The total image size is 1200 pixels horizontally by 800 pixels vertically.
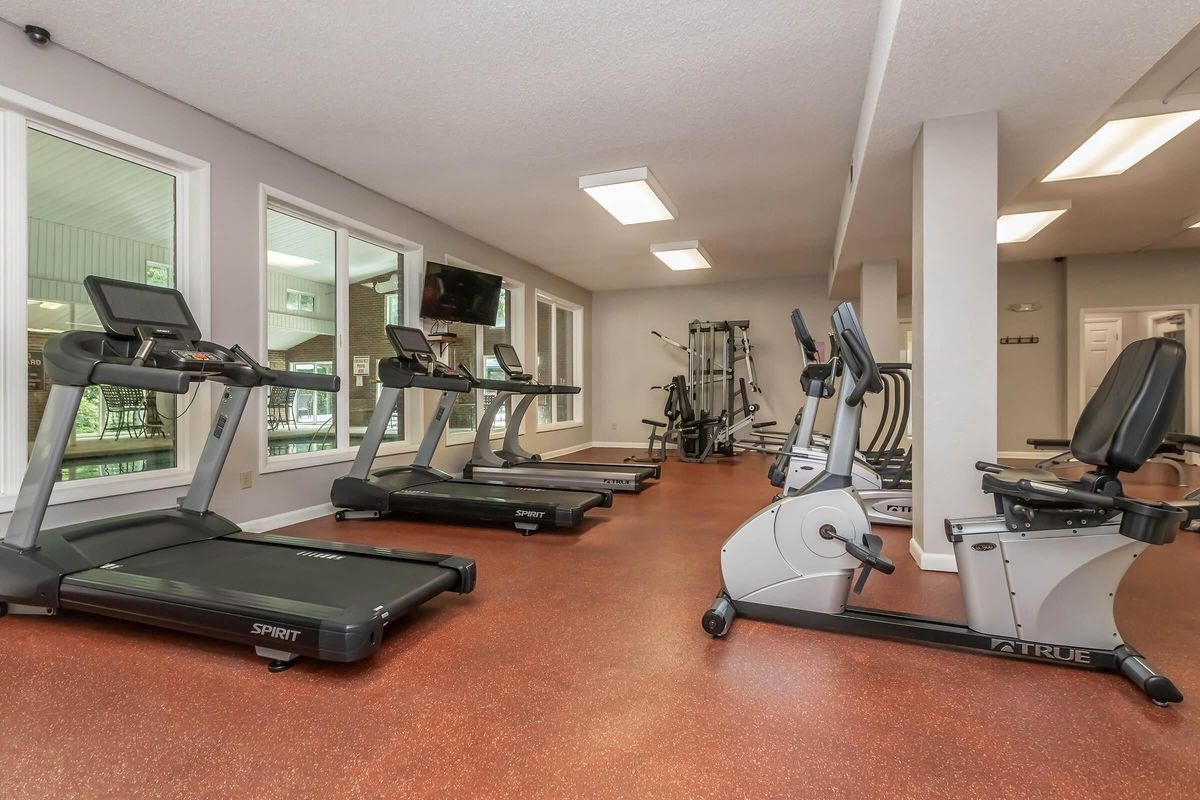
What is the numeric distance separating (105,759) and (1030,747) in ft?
7.73

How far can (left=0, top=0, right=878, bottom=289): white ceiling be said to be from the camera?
254cm

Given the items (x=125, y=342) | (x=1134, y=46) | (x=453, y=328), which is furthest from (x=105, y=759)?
(x=453, y=328)

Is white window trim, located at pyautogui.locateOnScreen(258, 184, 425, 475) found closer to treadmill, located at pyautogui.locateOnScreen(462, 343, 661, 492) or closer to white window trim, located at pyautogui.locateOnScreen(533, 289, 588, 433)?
treadmill, located at pyautogui.locateOnScreen(462, 343, 661, 492)

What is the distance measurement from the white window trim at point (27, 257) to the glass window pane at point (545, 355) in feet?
15.4

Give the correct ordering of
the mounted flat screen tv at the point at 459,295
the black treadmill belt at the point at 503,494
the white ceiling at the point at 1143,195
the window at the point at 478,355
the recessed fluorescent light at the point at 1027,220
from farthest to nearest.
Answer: the window at the point at 478,355 < the mounted flat screen tv at the point at 459,295 < the recessed fluorescent light at the point at 1027,220 < the black treadmill belt at the point at 503,494 < the white ceiling at the point at 1143,195

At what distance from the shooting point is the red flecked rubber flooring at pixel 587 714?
4.36 ft

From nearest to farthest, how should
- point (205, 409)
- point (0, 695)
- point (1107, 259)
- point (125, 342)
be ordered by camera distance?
1. point (0, 695)
2. point (125, 342)
3. point (205, 409)
4. point (1107, 259)

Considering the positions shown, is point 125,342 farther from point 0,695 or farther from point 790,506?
point 790,506

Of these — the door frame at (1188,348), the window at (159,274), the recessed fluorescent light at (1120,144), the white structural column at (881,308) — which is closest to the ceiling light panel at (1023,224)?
the recessed fluorescent light at (1120,144)

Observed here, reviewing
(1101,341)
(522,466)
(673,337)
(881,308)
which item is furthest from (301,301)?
(1101,341)

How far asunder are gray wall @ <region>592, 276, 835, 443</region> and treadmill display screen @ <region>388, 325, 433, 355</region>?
5200 millimetres

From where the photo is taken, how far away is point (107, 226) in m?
3.10

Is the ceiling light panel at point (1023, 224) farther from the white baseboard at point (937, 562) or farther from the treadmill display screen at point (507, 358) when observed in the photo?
the treadmill display screen at point (507, 358)

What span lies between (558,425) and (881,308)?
4.43 metres
